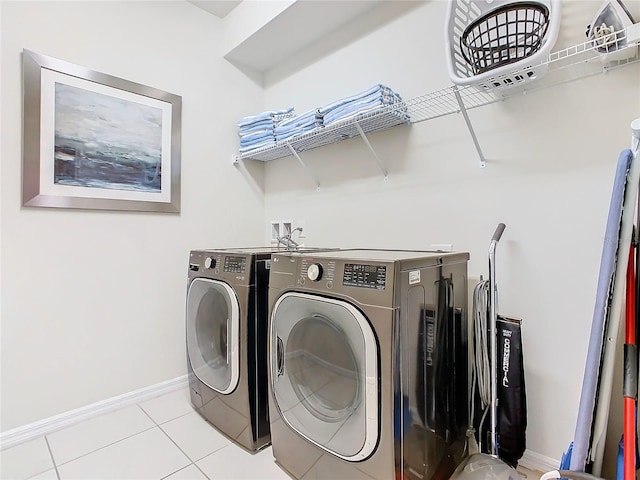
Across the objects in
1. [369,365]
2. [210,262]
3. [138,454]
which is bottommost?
[138,454]

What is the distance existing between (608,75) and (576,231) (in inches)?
24.6

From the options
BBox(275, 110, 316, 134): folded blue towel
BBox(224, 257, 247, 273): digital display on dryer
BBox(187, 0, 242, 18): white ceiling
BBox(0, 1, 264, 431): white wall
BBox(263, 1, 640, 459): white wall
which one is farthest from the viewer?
BBox(187, 0, 242, 18): white ceiling

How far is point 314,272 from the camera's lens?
1.27 metres

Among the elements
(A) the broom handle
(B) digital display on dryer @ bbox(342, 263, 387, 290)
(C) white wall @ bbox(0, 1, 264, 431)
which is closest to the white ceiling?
(C) white wall @ bbox(0, 1, 264, 431)

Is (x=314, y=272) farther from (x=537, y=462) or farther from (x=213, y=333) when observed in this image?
(x=537, y=462)

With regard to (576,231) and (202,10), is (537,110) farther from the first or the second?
(202,10)

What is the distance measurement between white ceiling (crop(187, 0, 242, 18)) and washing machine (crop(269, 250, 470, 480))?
212cm

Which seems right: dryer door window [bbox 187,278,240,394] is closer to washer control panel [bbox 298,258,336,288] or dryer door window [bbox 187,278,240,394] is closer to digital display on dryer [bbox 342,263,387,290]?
washer control panel [bbox 298,258,336,288]

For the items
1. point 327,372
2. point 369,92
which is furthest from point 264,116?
point 327,372

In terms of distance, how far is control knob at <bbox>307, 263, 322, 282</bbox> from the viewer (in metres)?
1.25

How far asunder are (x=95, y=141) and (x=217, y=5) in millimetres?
1371

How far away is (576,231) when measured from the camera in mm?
1365

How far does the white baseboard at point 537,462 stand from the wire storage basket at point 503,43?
1.62 meters

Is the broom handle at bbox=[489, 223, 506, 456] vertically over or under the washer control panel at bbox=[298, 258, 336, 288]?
under
